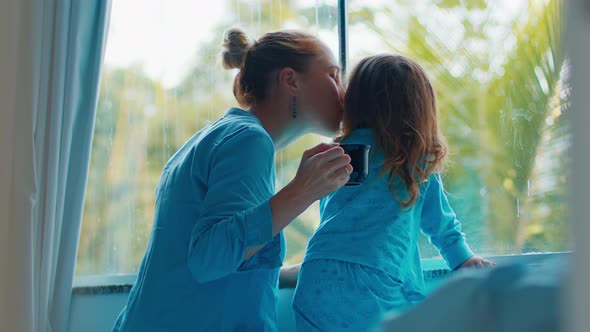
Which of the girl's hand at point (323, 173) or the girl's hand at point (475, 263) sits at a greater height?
the girl's hand at point (323, 173)

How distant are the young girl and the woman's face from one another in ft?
0.09

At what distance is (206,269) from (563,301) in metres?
0.86

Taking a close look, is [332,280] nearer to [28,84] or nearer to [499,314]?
[28,84]

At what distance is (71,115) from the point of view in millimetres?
1673

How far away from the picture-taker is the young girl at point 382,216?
4.63 ft

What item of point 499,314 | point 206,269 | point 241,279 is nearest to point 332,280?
point 241,279

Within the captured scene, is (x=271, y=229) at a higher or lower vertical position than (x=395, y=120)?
lower

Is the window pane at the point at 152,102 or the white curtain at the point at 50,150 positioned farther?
the window pane at the point at 152,102

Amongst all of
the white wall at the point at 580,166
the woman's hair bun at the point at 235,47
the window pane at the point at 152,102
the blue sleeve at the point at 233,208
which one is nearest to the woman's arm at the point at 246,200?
the blue sleeve at the point at 233,208

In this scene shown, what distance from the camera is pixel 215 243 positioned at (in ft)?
4.06

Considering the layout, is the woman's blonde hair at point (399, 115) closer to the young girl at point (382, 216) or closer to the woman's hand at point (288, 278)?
the young girl at point (382, 216)

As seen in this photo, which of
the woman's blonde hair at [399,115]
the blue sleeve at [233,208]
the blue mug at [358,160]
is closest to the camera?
the blue sleeve at [233,208]

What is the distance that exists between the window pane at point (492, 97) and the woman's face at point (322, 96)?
28 cm

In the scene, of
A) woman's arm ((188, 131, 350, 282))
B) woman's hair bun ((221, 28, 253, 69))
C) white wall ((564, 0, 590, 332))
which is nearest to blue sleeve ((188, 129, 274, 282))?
woman's arm ((188, 131, 350, 282))
